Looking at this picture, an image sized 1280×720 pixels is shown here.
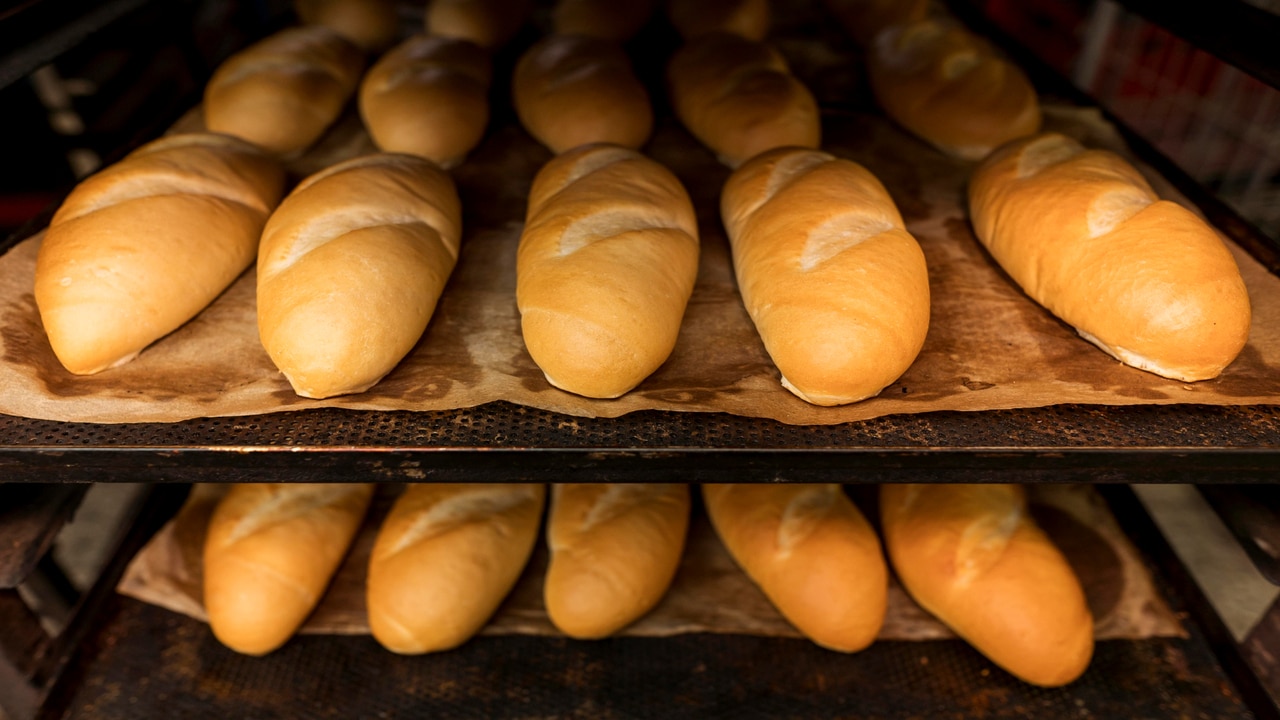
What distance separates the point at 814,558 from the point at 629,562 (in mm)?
337

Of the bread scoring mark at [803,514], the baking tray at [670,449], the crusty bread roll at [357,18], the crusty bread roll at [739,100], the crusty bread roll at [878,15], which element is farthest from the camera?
the crusty bread roll at [878,15]

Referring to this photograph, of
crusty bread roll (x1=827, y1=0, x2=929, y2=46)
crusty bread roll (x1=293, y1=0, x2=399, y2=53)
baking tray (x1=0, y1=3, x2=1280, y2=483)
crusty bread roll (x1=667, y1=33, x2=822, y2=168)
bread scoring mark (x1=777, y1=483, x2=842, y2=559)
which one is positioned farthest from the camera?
crusty bread roll (x1=827, y1=0, x2=929, y2=46)

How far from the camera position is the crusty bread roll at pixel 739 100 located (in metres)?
1.65

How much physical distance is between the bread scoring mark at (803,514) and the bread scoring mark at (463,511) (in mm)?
502

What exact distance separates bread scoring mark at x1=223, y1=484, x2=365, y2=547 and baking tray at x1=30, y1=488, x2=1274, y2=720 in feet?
0.72

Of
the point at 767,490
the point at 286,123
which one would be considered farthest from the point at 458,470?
the point at 286,123

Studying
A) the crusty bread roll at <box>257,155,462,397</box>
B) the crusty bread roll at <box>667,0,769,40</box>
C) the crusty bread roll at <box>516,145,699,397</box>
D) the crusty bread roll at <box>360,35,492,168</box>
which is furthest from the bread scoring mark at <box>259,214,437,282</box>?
the crusty bread roll at <box>667,0,769,40</box>

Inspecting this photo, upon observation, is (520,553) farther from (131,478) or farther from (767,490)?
(131,478)

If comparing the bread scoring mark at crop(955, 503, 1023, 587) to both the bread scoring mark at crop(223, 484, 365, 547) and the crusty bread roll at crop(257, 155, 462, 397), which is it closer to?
the crusty bread roll at crop(257, 155, 462, 397)

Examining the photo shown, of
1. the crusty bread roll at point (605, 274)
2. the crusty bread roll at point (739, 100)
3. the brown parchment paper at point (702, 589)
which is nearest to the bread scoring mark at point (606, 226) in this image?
the crusty bread roll at point (605, 274)

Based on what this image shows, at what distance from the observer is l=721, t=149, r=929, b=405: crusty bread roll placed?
3.45 ft

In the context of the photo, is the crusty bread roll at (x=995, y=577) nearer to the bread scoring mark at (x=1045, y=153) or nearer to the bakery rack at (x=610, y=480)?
the bakery rack at (x=610, y=480)

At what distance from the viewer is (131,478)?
101cm

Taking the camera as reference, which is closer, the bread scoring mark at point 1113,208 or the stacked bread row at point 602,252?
the stacked bread row at point 602,252
